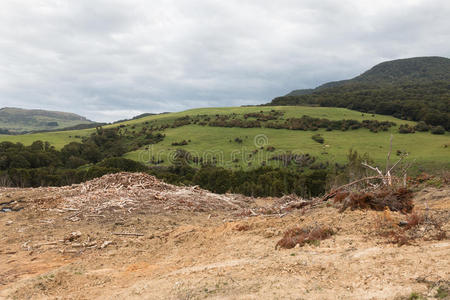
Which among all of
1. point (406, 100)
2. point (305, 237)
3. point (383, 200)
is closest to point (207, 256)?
point (305, 237)

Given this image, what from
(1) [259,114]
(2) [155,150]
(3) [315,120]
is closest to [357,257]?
(2) [155,150]

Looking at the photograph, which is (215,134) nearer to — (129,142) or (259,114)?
(259,114)

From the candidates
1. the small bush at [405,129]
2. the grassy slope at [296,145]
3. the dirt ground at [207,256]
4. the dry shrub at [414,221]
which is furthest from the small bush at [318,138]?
the dry shrub at [414,221]

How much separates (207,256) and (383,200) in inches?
182

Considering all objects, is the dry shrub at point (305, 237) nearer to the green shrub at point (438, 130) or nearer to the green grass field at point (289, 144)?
the green grass field at point (289, 144)

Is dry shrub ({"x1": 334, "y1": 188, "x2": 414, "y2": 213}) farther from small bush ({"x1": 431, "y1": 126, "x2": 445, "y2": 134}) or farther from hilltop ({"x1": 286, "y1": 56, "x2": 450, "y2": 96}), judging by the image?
hilltop ({"x1": 286, "y1": 56, "x2": 450, "y2": 96})

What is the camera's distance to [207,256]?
669 centimetres

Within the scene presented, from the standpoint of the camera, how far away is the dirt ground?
422 cm

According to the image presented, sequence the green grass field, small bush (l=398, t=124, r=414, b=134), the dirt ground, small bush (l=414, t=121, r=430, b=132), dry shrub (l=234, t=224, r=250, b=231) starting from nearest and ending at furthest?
the dirt ground, dry shrub (l=234, t=224, r=250, b=231), the green grass field, small bush (l=398, t=124, r=414, b=134), small bush (l=414, t=121, r=430, b=132)

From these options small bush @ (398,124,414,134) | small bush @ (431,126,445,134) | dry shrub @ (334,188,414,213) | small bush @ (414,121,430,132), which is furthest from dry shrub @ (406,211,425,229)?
small bush @ (414,121,430,132)

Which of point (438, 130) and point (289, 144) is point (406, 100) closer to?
point (438, 130)

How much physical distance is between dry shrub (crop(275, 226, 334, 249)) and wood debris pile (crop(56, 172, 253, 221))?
7.23m


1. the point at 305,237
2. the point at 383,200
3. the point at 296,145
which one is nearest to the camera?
the point at 305,237

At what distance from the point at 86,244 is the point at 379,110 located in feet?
315
